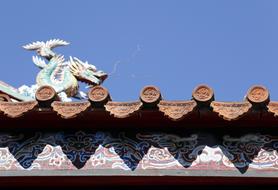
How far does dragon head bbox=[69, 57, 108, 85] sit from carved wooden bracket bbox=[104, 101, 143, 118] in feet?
7.35

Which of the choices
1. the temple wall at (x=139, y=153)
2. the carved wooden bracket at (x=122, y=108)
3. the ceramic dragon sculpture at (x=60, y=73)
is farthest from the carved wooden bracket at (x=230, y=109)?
the ceramic dragon sculpture at (x=60, y=73)

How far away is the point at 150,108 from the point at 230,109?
Result: 55cm

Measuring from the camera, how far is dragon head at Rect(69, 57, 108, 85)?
7.12m

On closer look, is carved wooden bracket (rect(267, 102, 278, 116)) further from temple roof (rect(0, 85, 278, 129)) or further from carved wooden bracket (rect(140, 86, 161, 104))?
carved wooden bracket (rect(140, 86, 161, 104))

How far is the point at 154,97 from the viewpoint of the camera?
482 centimetres

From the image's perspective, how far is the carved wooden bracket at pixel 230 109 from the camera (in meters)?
4.84

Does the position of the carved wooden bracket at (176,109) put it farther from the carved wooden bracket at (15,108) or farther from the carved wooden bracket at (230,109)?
the carved wooden bracket at (15,108)

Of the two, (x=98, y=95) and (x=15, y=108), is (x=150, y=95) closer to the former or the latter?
(x=98, y=95)

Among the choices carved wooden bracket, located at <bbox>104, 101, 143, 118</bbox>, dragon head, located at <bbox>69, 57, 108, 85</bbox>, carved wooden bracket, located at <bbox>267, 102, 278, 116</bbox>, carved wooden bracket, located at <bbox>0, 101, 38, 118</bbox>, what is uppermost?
dragon head, located at <bbox>69, 57, 108, 85</bbox>

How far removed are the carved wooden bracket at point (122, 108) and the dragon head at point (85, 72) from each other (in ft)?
7.35

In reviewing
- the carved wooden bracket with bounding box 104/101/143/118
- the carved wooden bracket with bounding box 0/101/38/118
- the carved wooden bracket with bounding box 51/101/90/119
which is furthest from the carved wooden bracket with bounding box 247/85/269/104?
the carved wooden bracket with bounding box 0/101/38/118

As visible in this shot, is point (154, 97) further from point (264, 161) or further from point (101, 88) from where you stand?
point (264, 161)

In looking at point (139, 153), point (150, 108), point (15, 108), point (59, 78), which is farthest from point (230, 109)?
point (59, 78)

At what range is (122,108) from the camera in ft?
16.0
